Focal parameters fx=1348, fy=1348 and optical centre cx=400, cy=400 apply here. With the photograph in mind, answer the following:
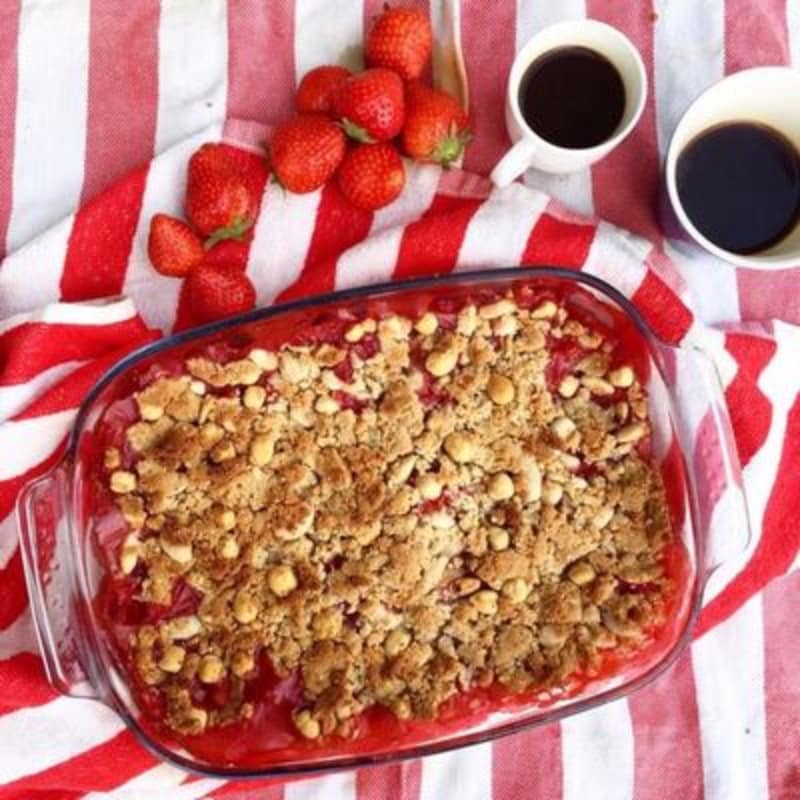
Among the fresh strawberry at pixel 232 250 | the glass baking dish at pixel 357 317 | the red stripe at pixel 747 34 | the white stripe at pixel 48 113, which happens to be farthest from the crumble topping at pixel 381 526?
the red stripe at pixel 747 34

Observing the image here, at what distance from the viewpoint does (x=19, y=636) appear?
115 centimetres

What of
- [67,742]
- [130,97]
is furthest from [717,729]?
[130,97]

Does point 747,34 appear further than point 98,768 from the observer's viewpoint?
Yes

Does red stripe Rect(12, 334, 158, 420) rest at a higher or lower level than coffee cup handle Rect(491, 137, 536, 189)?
lower

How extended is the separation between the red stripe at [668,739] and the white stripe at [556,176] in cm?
43

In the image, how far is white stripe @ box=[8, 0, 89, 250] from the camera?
1.21 metres

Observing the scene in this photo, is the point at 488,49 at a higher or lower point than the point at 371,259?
higher

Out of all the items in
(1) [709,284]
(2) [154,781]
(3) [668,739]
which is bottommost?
(3) [668,739]

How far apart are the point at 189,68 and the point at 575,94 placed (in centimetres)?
35

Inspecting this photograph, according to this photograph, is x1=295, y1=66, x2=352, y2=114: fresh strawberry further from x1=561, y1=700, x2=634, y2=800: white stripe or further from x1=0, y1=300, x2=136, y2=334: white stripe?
x1=561, y1=700, x2=634, y2=800: white stripe

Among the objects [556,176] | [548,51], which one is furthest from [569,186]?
[548,51]

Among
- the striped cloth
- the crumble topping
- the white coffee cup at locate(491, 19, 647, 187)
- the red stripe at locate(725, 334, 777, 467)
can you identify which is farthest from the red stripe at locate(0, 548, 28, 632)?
the red stripe at locate(725, 334, 777, 467)

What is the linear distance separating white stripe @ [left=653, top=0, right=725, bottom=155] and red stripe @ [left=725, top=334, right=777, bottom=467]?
219 millimetres

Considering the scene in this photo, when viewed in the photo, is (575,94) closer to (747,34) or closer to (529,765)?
(747,34)
